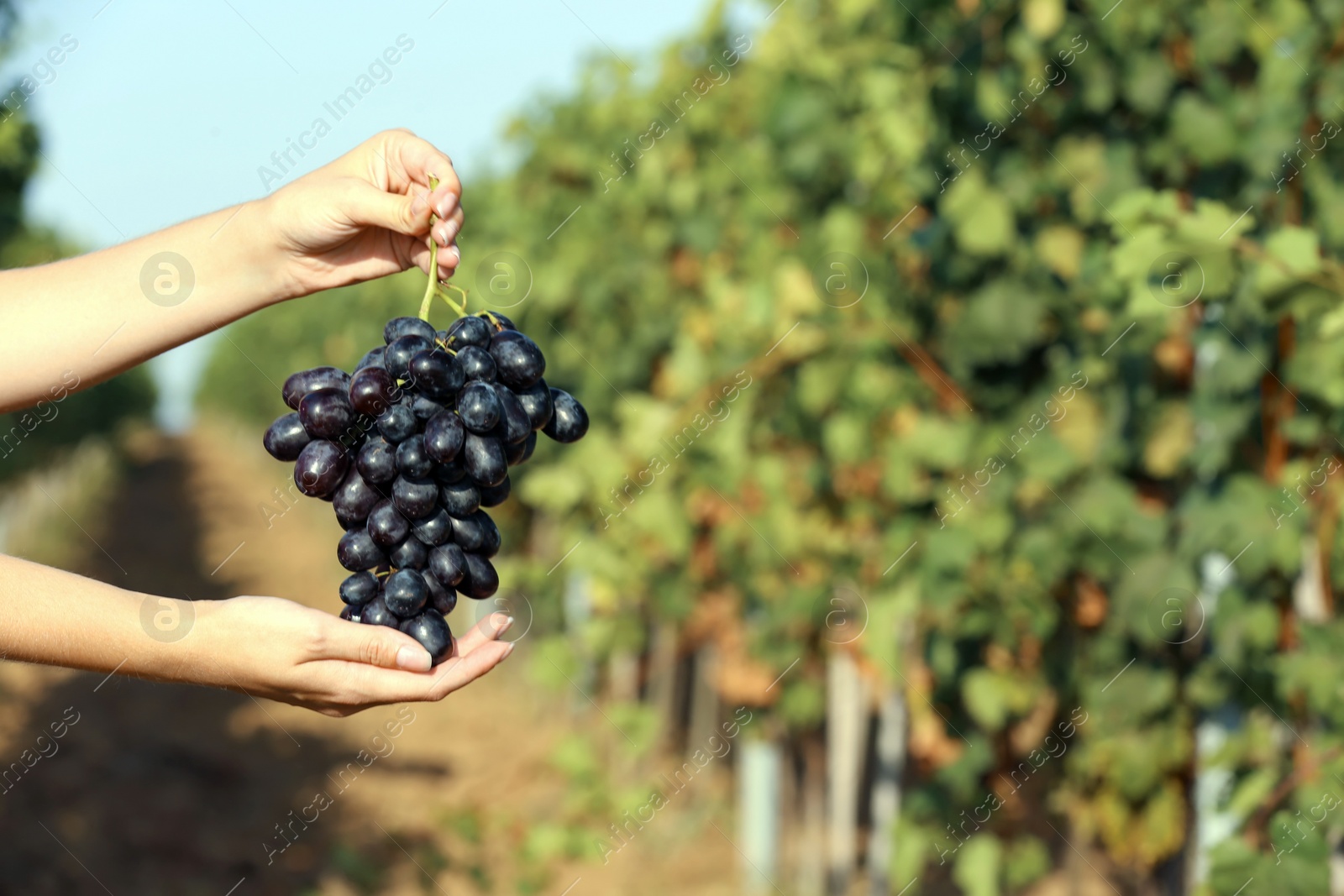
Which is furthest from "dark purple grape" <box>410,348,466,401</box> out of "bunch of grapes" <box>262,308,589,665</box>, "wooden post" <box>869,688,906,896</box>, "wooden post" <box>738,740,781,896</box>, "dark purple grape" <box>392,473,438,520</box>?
"wooden post" <box>738,740,781,896</box>

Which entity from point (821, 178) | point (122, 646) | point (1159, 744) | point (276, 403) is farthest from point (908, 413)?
point (276, 403)

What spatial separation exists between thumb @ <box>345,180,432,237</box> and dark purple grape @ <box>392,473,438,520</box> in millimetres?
333

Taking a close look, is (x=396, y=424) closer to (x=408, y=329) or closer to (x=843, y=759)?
(x=408, y=329)

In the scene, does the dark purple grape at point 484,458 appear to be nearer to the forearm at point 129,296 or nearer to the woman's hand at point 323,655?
the woman's hand at point 323,655

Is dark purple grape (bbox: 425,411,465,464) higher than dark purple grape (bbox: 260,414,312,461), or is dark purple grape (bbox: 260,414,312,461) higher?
dark purple grape (bbox: 425,411,465,464)

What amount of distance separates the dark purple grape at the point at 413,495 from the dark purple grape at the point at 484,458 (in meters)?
0.06

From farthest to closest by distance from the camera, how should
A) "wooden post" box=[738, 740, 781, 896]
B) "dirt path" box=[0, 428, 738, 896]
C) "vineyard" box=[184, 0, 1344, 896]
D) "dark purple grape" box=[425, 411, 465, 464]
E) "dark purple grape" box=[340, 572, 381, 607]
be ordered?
"dirt path" box=[0, 428, 738, 896] → "wooden post" box=[738, 740, 781, 896] → "vineyard" box=[184, 0, 1344, 896] → "dark purple grape" box=[340, 572, 381, 607] → "dark purple grape" box=[425, 411, 465, 464]

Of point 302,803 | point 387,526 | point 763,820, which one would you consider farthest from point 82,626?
point 302,803

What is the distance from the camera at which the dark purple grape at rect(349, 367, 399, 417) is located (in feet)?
4.79

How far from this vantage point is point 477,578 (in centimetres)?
152

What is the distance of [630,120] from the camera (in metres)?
5.66

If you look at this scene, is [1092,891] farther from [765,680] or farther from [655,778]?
[655,778]

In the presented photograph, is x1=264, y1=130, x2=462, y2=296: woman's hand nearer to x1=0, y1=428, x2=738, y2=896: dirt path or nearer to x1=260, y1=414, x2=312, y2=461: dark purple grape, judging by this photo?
x1=260, y1=414, x2=312, y2=461: dark purple grape

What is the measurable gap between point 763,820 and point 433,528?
12.6 feet
